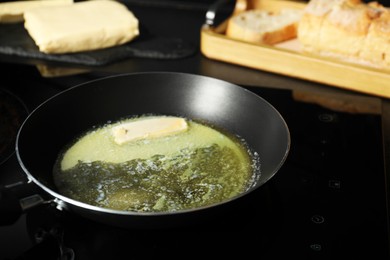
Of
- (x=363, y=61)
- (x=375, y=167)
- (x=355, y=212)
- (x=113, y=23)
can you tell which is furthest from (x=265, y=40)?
(x=355, y=212)

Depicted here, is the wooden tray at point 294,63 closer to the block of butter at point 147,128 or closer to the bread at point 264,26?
the bread at point 264,26

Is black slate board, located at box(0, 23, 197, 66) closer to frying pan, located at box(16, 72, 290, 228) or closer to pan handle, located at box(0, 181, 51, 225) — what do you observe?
frying pan, located at box(16, 72, 290, 228)

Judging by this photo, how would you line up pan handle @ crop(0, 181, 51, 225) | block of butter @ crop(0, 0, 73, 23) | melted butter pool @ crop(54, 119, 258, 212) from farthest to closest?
block of butter @ crop(0, 0, 73, 23) < melted butter pool @ crop(54, 119, 258, 212) < pan handle @ crop(0, 181, 51, 225)

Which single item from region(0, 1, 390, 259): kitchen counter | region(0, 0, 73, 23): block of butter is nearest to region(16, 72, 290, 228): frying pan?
region(0, 1, 390, 259): kitchen counter

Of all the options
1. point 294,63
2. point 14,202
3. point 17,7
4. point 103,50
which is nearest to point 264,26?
point 294,63

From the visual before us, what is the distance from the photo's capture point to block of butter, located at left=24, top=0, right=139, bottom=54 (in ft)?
3.97

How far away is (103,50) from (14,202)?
0.70 m

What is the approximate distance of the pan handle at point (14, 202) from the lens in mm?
621

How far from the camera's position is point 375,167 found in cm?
88

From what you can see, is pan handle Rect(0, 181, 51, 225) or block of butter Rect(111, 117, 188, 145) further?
block of butter Rect(111, 117, 188, 145)

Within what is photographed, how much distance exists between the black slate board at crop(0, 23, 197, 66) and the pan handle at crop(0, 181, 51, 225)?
23.8 inches

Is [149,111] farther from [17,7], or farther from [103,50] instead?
[17,7]

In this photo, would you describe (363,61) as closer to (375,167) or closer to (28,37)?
(375,167)

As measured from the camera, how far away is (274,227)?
2.42 feet
